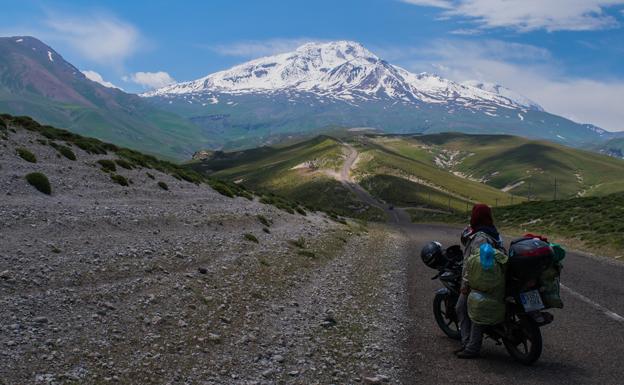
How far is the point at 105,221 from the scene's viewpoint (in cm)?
1942

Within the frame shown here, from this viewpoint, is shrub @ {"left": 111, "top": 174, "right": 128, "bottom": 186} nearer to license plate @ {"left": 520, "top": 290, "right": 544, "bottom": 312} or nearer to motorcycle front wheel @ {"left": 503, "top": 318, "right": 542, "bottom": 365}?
motorcycle front wheel @ {"left": 503, "top": 318, "right": 542, "bottom": 365}

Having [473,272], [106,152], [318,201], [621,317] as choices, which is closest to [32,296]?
[473,272]

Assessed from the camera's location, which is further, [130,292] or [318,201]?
[318,201]

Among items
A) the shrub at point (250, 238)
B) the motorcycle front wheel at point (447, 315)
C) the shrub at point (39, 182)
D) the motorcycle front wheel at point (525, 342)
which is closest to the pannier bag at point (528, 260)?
the motorcycle front wheel at point (525, 342)

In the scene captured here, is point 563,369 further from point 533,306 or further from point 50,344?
point 50,344

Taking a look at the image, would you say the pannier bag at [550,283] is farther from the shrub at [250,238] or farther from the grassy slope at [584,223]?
the grassy slope at [584,223]

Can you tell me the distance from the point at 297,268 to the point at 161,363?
11.9 metres

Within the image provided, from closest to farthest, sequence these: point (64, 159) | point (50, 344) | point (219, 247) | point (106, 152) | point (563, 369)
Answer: point (50, 344) → point (563, 369) → point (219, 247) → point (64, 159) → point (106, 152)

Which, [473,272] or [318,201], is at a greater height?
[473,272]

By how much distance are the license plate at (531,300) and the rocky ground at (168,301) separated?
108 inches

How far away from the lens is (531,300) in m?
9.95

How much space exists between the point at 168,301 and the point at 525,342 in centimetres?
824

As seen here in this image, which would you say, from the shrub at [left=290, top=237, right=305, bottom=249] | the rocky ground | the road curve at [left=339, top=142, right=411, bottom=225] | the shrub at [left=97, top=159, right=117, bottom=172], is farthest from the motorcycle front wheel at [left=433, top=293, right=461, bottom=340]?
the road curve at [left=339, top=142, right=411, bottom=225]

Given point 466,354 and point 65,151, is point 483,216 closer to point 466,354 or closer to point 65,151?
point 466,354
